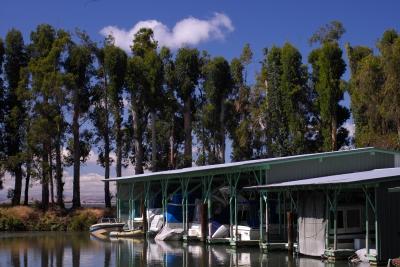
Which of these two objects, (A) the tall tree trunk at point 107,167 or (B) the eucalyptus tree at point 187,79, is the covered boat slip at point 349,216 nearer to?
(A) the tall tree trunk at point 107,167

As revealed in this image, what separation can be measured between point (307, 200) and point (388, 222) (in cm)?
470

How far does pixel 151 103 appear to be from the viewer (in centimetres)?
6125

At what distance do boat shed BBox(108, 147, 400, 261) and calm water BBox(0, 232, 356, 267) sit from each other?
1220 millimetres

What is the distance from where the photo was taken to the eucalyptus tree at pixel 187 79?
6431 centimetres

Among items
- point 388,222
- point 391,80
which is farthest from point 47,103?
point 388,222

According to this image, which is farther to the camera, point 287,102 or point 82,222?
point 287,102

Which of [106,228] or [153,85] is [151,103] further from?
[106,228]

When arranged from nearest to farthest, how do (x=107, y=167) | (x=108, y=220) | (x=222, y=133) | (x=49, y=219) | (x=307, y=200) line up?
(x=307, y=200)
(x=108, y=220)
(x=49, y=219)
(x=107, y=167)
(x=222, y=133)

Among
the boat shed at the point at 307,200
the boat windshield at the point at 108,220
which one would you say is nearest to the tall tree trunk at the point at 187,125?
the boat windshield at the point at 108,220

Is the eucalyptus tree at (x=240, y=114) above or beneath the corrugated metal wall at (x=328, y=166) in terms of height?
above

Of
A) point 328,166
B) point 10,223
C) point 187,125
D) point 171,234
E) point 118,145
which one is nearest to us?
point 328,166

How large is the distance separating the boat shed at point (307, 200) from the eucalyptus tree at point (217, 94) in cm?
1769

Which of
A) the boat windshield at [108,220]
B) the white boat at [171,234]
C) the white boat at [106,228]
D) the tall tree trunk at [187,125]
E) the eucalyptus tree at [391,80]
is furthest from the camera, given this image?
the tall tree trunk at [187,125]

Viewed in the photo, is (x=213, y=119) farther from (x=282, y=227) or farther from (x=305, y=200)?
(x=305, y=200)
